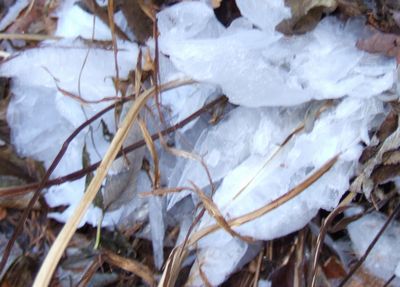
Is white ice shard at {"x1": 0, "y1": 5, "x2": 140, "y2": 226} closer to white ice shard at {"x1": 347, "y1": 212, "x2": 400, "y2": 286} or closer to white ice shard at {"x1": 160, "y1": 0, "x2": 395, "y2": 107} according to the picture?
white ice shard at {"x1": 160, "y1": 0, "x2": 395, "y2": 107}

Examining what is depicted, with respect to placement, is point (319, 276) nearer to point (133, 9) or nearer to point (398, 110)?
point (398, 110)

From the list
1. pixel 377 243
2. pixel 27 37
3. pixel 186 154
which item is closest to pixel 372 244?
pixel 377 243

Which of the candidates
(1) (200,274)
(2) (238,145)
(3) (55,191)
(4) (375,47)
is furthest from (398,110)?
(3) (55,191)

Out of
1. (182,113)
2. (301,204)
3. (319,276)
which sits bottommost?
(319,276)

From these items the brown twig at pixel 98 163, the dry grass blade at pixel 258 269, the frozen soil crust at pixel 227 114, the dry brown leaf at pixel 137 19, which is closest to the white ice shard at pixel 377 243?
the frozen soil crust at pixel 227 114

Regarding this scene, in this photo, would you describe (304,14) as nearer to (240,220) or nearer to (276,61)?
(276,61)

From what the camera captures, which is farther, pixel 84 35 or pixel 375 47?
pixel 84 35
